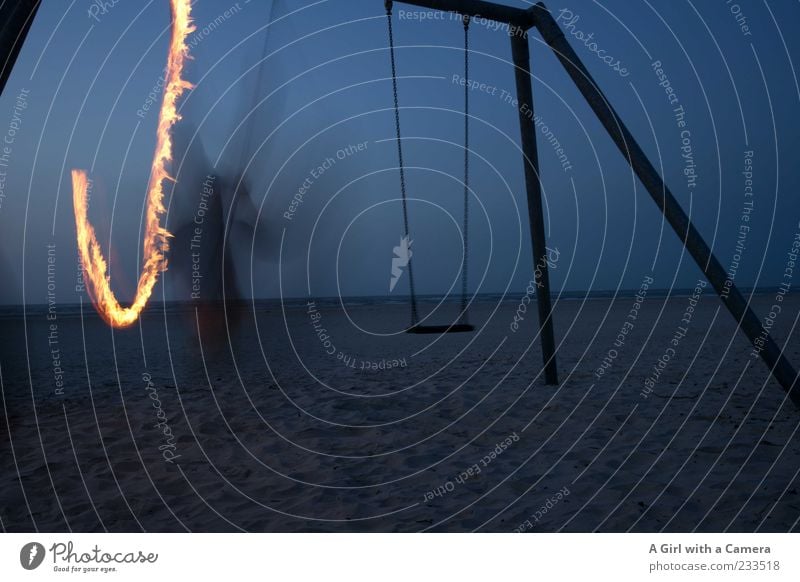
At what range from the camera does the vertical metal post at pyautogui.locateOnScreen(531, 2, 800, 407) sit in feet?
20.7

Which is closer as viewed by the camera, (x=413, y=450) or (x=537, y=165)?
(x=413, y=450)

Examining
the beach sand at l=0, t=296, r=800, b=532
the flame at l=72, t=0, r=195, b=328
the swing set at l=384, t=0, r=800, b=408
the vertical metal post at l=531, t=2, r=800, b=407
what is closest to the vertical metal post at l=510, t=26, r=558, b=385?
the swing set at l=384, t=0, r=800, b=408

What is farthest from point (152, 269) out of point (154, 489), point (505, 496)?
point (505, 496)

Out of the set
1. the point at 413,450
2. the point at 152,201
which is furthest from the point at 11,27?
the point at 413,450

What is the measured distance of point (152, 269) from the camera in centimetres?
791

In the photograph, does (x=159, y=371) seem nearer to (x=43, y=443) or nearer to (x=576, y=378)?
(x=43, y=443)

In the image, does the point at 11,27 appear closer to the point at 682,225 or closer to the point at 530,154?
the point at 530,154

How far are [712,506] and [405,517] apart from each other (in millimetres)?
2668
